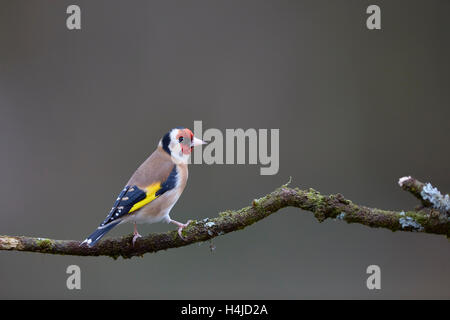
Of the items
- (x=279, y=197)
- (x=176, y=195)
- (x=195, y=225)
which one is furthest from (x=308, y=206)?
(x=176, y=195)

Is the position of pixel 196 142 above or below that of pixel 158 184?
above

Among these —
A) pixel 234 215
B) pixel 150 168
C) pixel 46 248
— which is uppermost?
pixel 150 168

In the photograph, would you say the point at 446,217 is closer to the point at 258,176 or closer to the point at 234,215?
the point at 234,215

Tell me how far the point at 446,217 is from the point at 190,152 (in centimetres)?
91

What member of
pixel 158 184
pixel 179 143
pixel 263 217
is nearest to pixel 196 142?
pixel 179 143

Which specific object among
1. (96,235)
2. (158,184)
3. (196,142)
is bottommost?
(96,235)

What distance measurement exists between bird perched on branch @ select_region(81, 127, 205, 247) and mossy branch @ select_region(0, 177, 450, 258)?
96 millimetres

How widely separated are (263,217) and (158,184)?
0.43 meters

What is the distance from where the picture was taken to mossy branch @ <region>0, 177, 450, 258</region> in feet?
4.84

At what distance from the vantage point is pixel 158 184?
5.78 feet

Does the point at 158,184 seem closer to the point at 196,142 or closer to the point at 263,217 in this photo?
the point at 196,142

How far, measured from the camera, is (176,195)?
1803mm

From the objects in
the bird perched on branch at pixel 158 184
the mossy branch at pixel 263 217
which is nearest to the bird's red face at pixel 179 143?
the bird perched on branch at pixel 158 184

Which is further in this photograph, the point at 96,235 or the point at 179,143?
the point at 179,143
